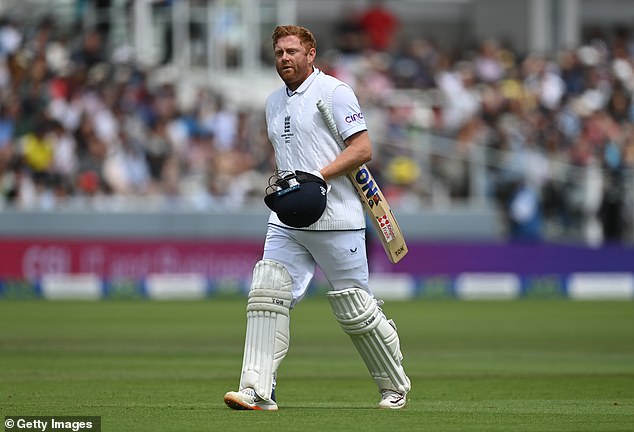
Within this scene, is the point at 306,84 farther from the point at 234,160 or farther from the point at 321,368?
the point at 234,160

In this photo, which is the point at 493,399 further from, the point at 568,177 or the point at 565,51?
the point at 565,51

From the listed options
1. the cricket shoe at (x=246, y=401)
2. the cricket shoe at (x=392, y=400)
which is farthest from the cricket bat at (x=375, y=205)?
the cricket shoe at (x=246, y=401)

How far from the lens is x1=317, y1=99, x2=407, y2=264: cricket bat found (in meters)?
7.85

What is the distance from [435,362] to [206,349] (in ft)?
7.65

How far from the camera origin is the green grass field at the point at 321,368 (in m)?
7.48

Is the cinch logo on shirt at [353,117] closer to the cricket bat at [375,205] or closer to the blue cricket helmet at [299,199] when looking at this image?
the cricket bat at [375,205]

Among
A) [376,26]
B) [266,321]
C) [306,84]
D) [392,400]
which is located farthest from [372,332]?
[376,26]

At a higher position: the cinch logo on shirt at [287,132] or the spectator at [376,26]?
the spectator at [376,26]

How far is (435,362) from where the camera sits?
12180mm

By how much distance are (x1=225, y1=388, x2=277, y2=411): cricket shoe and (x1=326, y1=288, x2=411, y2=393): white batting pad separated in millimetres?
604

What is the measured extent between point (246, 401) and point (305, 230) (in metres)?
0.95

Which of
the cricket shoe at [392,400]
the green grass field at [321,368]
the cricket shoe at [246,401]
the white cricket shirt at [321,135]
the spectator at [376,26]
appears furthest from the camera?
the spectator at [376,26]

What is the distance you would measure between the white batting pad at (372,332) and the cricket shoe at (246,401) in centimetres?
60

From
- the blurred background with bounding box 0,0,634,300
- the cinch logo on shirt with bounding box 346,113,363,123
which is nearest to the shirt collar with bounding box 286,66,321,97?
the cinch logo on shirt with bounding box 346,113,363,123
